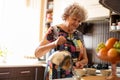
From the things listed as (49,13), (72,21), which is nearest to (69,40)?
(72,21)

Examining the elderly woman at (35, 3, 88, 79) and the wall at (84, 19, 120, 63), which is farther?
the wall at (84, 19, 120, 63)

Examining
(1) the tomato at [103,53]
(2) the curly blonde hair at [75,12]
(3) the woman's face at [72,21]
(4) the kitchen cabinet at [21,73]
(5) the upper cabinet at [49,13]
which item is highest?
(5) the upper cabinet at [49,13]

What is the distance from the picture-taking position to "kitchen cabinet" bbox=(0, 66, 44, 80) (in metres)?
2.68

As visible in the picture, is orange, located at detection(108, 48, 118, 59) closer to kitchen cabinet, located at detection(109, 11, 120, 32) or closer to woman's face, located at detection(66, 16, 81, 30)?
woman's face, located at detection(66, 16, 81, 30)

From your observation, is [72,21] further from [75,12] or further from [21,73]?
[21,73]

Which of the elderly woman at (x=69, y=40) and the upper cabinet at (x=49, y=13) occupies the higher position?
the upper cabinet at (x=49, y=13)

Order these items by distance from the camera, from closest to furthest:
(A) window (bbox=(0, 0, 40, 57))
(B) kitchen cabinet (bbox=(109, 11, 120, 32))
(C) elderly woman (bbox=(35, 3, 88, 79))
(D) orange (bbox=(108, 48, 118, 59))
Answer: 1. (D) orange (bbox=(108, 48, 118, 59))
2. (C) elderly woman (bbox=(35, 3, 88, 79))
3. (B) kitchen cabinet (bbox=(109, 11, 120, 32))
4. (A) window (bbox=(0, 0, 40, 57))

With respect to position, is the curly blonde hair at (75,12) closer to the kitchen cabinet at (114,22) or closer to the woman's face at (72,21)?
the woman's face at (72,21)

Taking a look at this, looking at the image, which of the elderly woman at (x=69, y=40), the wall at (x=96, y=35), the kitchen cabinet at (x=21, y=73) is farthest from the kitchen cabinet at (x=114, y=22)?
the kitchen cabinet at (x=21, y=73)

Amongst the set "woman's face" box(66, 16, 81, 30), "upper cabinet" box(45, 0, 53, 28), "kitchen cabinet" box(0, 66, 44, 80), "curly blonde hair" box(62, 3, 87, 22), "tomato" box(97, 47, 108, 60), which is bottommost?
"kitchen cabinet" box(0, 66, 44, 80)

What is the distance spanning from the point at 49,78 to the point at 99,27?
1.57 m

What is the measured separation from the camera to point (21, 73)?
2822mm

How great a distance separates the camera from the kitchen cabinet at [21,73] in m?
2.68

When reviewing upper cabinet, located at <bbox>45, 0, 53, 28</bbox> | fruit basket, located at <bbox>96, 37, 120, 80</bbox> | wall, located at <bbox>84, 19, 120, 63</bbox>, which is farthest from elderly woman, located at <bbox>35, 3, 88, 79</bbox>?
upper cabinet, located at <bbox>45, 0, 53, 28</bbox>
